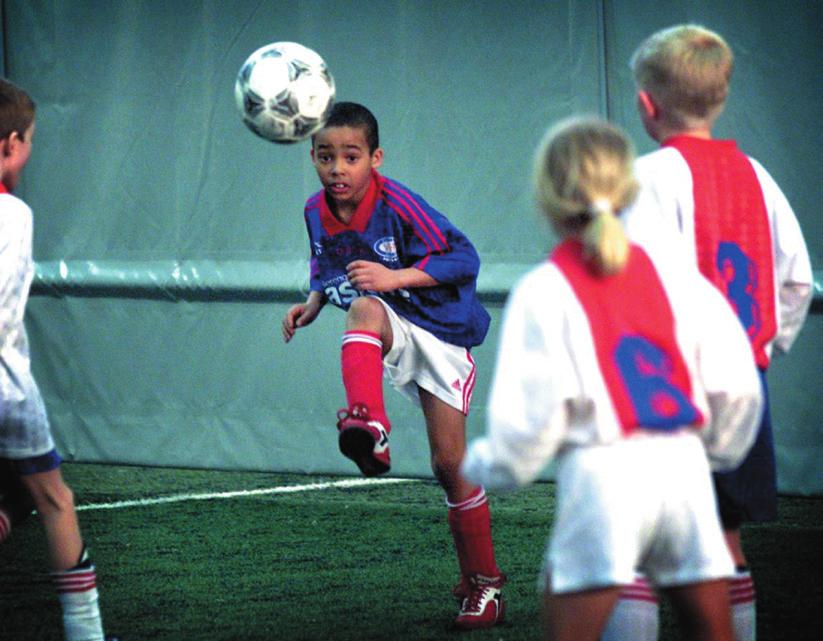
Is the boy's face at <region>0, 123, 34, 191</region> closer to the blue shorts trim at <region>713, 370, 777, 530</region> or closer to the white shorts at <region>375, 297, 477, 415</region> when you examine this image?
the white shorts at <region>375, 297, 477, 415</region>

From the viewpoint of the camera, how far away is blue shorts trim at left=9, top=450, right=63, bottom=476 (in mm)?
3307

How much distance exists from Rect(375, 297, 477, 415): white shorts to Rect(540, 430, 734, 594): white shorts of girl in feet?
5.21

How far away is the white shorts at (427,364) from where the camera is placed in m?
4.01

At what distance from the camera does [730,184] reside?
300 centimetres

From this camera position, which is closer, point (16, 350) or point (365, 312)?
point (16, 350)

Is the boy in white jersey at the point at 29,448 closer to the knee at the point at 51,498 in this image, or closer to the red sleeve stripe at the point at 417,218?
the knee at the point at 51,498

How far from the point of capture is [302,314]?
4.18m

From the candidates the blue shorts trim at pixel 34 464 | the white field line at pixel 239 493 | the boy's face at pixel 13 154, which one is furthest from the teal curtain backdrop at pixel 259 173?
the blue shorts trim at pixel 34 464

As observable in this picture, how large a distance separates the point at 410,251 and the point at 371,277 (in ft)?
0.79

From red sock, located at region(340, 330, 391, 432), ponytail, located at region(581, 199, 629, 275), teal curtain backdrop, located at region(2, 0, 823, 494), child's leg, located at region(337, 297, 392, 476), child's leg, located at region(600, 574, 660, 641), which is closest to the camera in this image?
ponytail, located at region(581, 199, 629, 275)

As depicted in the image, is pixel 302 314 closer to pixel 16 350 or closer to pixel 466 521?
pixel 466 521

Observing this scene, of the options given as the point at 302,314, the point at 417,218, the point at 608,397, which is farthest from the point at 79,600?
the point at 608,397

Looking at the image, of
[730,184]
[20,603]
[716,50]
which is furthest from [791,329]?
[20,603]

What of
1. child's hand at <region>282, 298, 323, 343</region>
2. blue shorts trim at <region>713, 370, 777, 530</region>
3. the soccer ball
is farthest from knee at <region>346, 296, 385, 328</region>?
blue shorts trim at <region>713, 370, 777, 530</region>
